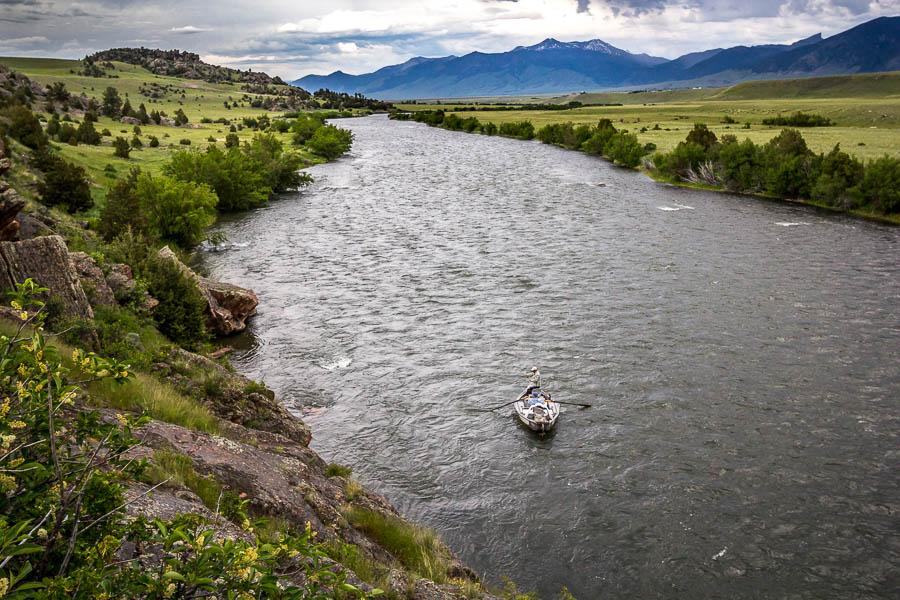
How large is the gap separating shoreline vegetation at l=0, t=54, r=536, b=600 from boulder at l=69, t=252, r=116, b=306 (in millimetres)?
90

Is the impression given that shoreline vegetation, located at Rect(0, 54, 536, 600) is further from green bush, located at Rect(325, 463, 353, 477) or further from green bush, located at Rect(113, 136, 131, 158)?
A: green bush, located at Rect(113, 136, 131, 158)

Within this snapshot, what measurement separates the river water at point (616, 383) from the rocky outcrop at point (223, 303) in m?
1.08

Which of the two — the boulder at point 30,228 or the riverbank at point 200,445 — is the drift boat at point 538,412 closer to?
the riverbank at point 200,445

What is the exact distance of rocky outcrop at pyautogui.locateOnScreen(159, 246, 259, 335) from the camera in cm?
3219

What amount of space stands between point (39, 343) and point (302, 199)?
2777 inches

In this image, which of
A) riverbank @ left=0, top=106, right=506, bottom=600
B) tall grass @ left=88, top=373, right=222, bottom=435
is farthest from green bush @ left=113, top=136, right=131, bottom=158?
tall grass @ left=88, top=373, right=222, bottom=435

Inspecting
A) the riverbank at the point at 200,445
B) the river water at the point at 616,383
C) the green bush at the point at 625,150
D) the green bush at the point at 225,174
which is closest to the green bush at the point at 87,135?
the green bush at the point at 225,174

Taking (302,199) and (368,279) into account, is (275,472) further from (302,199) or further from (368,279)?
(302,199)

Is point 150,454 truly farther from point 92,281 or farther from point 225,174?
point 225,174

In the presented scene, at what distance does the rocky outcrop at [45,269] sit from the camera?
18094mm

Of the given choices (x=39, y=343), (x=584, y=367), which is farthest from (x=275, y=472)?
(x=584, y=367)

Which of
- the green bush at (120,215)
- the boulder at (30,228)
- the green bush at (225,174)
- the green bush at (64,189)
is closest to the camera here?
the boulder at (30,228)

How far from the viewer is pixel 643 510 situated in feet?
67.1

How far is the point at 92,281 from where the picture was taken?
73.7 ft
